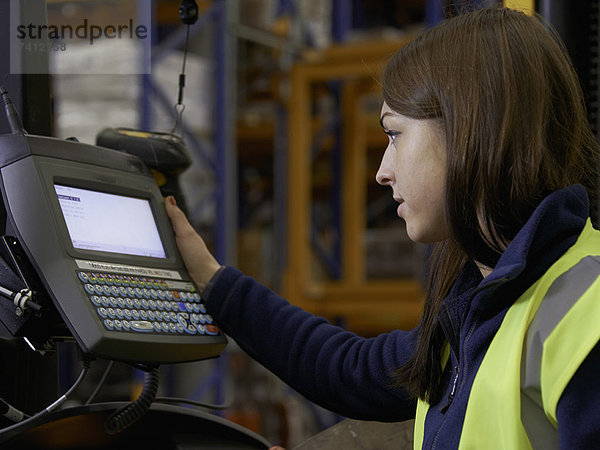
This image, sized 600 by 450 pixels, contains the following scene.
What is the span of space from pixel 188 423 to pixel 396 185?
0.48 meters

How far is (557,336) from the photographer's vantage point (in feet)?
3.01

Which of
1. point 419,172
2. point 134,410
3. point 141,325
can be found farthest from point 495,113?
point 134,410

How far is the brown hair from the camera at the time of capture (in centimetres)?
102

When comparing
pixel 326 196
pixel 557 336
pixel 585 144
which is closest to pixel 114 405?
pixel 557 336

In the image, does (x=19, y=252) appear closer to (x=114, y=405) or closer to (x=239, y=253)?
(x=114, y=405)

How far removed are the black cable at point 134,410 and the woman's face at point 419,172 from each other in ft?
1.41

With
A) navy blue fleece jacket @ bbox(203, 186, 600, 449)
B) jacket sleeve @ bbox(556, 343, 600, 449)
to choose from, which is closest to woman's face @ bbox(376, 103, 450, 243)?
navy blue fleece jacket @ bbox(203, 186, 600, 449)

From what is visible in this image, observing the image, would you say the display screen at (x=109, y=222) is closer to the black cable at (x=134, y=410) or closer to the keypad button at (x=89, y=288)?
the keypad button at (x=89, y=288)

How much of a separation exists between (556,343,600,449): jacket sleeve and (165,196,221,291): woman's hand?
2.26 feet

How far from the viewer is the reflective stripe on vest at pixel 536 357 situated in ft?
2.97

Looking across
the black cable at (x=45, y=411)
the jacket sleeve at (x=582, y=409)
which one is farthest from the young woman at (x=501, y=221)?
the black cable at (x=45, y=411)

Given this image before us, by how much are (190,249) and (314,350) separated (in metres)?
0.29

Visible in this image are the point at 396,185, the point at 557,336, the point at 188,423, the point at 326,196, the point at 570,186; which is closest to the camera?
the point at 557,336

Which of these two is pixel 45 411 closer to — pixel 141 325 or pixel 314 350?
pixel 141 325
